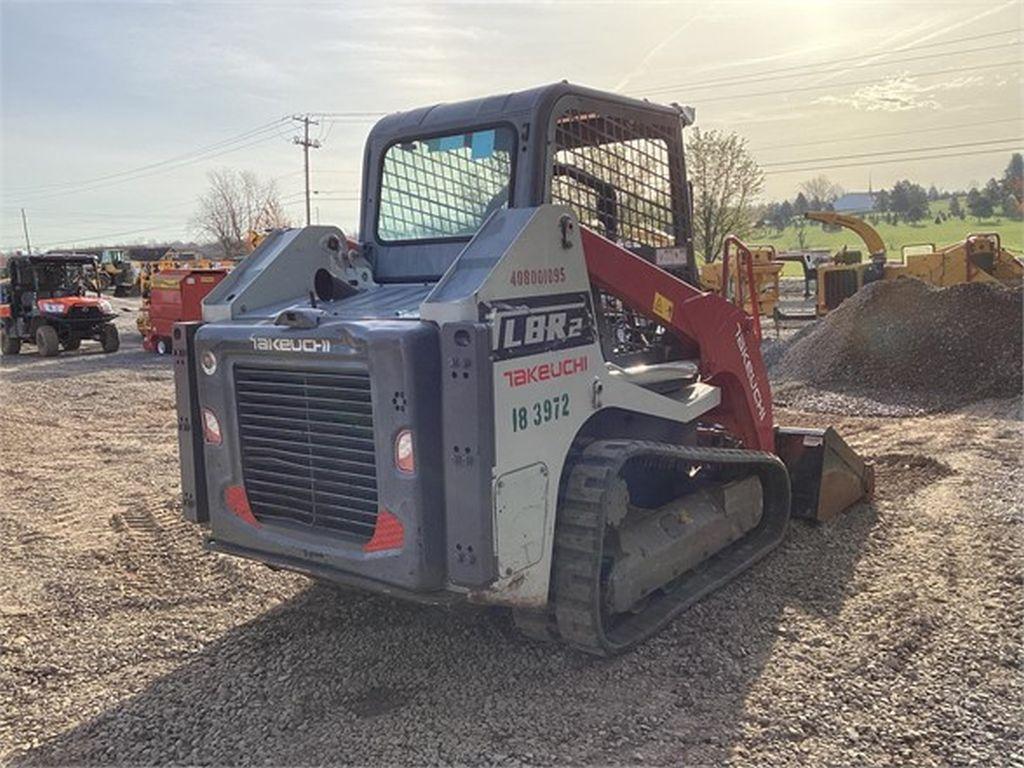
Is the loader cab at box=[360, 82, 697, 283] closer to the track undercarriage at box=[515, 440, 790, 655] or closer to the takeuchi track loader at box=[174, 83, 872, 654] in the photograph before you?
the takeuchi track loader at box=[174, 83, 872, 654]

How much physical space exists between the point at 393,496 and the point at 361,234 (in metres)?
2.01

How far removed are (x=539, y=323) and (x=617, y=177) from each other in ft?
5.02

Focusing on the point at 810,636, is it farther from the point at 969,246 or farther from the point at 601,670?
the point at 969,246

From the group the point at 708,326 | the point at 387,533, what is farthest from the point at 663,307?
the point at 387,533

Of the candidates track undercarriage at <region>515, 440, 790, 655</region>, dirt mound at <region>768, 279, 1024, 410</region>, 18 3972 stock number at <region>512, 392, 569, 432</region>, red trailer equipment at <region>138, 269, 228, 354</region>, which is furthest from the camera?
red trailer equipment at <region>138, 269, 228, 354</region>

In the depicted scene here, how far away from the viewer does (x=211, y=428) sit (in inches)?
159

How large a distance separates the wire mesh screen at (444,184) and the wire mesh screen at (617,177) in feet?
1.02

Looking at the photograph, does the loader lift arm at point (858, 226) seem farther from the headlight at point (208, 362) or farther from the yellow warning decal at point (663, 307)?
the headlight at point (208, 362)

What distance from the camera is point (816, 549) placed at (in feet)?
17.3

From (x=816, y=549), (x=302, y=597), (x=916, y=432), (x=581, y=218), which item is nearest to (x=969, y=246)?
(x=916, y=432)

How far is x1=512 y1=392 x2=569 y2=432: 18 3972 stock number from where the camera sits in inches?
133

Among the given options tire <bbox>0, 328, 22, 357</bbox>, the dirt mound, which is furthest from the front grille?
tire <bbox>0, 328, 22, 357</bbox>

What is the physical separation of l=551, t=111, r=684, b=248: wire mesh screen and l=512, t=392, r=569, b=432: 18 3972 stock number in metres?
1.17

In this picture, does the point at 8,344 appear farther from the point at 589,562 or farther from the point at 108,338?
the point at 589,562
